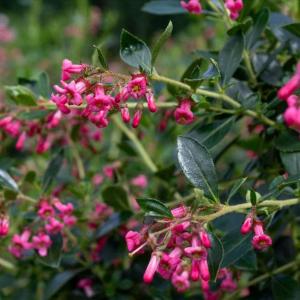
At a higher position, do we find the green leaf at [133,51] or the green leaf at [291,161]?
the green leaf at [133,51]

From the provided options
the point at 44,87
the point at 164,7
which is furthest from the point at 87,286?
the point at 164,7

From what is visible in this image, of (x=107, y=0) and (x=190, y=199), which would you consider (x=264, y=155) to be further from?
(x=107, y=0)

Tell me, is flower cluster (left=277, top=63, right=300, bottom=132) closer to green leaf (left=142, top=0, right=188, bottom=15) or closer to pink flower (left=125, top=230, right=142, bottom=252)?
pink flower (left=125, top=230, right=142, bottom=252)

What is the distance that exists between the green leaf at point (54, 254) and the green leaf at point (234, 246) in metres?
0.39

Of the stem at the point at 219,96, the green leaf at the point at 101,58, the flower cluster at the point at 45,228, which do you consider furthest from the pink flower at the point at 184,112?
the flower cluster at the point at 45,228

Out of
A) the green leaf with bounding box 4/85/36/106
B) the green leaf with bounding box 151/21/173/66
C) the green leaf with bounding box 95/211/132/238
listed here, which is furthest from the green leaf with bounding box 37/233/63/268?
the green leaf with bounding box 151/21/173/66

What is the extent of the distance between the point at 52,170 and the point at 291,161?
60 centimetres

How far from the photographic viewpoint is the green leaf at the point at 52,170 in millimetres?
1440

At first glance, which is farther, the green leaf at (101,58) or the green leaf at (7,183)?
the green leaf at (7,183)

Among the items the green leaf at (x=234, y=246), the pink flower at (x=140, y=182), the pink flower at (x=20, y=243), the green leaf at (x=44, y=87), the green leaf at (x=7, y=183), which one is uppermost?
the green leaf at (x=44, y=87)

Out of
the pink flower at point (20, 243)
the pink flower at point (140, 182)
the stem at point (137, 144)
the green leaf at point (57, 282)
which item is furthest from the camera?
the pink flower at point (140, 182)

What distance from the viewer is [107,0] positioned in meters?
12.7

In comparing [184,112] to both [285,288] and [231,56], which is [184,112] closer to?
[231,56]

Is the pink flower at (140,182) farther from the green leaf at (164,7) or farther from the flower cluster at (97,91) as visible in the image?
the flower cluster at (97,91)
